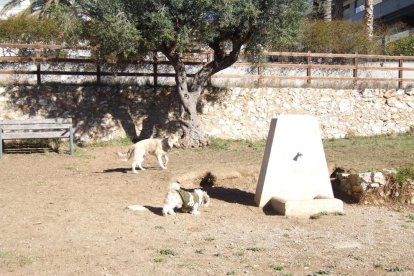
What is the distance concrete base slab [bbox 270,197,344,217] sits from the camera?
8.62m

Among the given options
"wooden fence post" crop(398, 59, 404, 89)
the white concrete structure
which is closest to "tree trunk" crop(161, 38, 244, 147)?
the white concrete structure

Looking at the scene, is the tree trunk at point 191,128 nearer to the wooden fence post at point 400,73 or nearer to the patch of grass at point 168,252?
the wooden fence post at point 400,73

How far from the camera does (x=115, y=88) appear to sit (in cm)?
1744

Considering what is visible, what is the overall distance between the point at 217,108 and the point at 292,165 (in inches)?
358

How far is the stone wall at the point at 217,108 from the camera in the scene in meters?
16.6

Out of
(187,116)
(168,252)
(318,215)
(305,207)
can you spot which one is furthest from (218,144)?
(168,252)

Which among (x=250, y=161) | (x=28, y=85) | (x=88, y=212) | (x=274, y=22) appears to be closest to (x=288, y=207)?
(x=88, y=212)

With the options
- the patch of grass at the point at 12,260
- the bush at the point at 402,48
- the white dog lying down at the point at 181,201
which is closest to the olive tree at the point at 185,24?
the white dog lying down at the point at 181,201

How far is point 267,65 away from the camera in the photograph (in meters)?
18.4

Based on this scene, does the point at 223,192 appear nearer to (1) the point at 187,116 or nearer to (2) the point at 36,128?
(1) the point at 187,116

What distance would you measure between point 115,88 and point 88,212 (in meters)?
9.73

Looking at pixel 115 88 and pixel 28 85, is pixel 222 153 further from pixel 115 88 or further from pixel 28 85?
pixel 28 85

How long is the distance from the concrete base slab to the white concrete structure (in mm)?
202

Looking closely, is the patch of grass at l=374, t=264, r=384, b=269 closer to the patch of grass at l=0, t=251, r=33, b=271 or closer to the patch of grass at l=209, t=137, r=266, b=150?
the patch of grass at l=0, t=251, r=33, b=271
